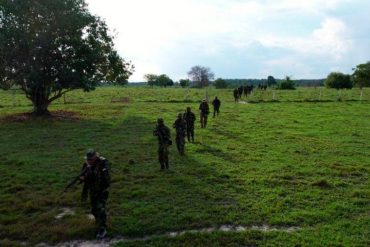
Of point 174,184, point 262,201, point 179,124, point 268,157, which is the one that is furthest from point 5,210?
point 268,157

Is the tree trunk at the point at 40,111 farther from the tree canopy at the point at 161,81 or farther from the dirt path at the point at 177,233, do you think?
the tree canopy at the point at 161,81

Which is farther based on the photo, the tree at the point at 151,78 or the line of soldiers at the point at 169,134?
the tree at the point at 151,78

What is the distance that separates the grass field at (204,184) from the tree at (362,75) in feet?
205

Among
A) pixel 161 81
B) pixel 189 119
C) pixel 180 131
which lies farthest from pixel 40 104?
pixel 161 81

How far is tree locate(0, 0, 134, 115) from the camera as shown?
33.1 m

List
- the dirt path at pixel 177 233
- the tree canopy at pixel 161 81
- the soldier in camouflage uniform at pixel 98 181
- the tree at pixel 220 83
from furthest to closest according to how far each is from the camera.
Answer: the tree canopy at pixel 161 81
the tree at pixel 220 83
the soldier in camouflage uniform at pixel 98 181
the dirt path at pixel 177 233

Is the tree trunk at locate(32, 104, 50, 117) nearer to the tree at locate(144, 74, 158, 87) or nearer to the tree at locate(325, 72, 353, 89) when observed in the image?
the tree at locate(325, 72, 353, 89)

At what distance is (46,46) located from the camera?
33.9 meters

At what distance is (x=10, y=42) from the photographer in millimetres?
33062

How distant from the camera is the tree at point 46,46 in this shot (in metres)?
33.1

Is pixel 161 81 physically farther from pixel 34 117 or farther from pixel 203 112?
pixel 203 112

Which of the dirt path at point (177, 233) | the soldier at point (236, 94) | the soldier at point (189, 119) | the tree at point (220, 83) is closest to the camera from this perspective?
the dirt path at point (177, 233)

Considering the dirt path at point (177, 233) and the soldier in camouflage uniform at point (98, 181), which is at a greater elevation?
the soldier in camouflage uniform at point (98, 181)

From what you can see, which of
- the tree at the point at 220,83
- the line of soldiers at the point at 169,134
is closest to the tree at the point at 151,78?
the tree at the point at 220,83
